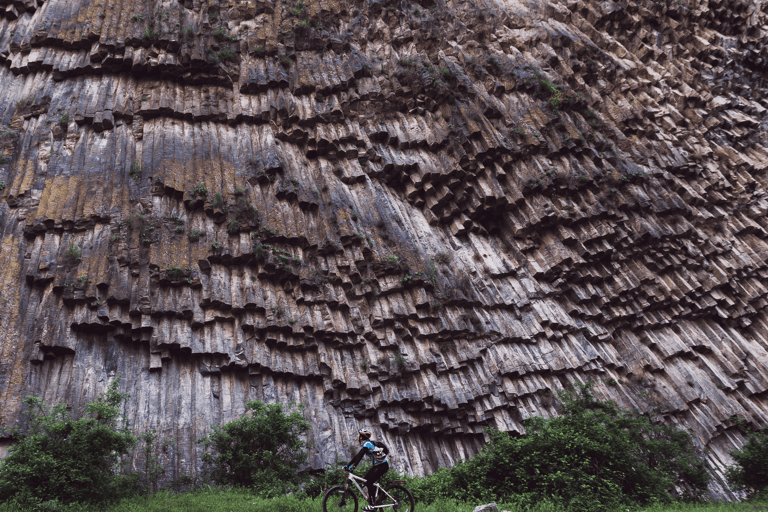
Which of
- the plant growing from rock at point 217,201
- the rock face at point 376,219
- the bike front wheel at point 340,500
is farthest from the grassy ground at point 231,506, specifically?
the plant growing from rock at point 217,201

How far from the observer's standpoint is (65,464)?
8.46 m

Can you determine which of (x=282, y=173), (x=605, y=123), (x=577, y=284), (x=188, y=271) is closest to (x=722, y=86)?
(x=605, y=123)

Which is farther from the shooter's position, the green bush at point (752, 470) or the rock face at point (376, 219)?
the rock face at point (376, 219)

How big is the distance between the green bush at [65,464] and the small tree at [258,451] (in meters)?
1.74

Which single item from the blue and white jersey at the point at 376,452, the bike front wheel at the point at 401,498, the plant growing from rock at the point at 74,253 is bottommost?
the bike front wheel at the point at 401,498

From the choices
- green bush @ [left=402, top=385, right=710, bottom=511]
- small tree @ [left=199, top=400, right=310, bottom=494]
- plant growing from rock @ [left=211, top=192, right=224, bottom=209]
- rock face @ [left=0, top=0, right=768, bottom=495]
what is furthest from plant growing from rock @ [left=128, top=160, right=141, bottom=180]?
green bush @ [left=402, top=385, right=710, bottom=511]

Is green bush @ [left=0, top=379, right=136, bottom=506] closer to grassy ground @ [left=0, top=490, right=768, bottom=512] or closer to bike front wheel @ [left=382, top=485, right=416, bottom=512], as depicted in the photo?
grassy ground @ [left=0, top=490, right=768, bottom=512]

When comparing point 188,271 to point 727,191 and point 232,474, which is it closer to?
point 232,474

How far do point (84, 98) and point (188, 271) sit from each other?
23.5 feet

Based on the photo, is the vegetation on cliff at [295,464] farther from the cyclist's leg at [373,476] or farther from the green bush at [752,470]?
the cyclist's leg at [373,476]

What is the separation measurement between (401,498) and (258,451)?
474 centimetres

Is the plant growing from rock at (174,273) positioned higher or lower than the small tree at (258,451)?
higher

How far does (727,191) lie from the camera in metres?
23.6

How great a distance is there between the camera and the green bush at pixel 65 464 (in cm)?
812
